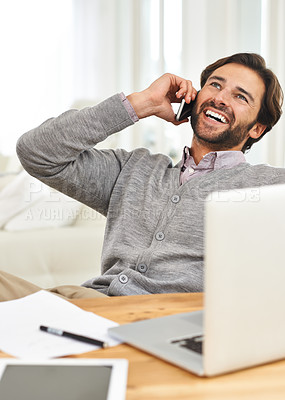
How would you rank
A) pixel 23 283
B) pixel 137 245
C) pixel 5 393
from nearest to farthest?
pixel 5 393 → pixel 23 283 → pixel 137 245

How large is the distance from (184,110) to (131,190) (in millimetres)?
296

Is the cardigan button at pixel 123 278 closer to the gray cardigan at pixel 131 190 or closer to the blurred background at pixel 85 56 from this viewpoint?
the gray cardigan at pixel 131 190

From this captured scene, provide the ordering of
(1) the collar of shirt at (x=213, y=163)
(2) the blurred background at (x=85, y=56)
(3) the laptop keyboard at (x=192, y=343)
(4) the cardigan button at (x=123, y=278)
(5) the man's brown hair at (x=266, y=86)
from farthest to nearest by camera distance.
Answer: (2) the blurred background at (x=85, y=56) → (5) the man's brown hair at (x=266, y=86) → (1) the collar of shirt at (x=213, y=163) → (4) the cardigan button at (x=123, y=278) → (3) the laptop keyboard at (x=192, y=343)

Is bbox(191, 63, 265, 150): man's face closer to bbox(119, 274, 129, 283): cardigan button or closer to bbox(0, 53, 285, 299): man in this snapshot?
bbox(0, 53, 285, 299): man

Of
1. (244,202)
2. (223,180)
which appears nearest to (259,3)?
(223,180)

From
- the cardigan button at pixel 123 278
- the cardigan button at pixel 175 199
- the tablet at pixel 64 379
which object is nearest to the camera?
the tablet at pixel 64 379

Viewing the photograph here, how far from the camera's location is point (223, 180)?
1.58 m

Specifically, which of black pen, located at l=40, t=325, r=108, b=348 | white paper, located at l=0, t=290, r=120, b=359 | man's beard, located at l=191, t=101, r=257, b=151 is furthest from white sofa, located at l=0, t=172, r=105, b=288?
black pen, located at l=40, t=325, r=108, b=348

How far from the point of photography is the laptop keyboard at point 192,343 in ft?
2.57

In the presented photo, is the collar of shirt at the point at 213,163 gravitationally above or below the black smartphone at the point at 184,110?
below

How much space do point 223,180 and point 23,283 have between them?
594mm

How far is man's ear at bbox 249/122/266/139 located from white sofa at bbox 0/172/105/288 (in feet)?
3.83

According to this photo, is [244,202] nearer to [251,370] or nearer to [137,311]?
[251,370]

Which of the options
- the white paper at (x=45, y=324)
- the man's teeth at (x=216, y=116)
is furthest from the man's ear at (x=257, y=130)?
the white paper at (x=45, y=324)
